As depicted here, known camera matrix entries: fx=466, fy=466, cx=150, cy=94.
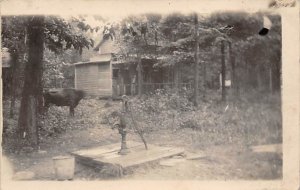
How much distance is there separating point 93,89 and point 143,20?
0.71 metres

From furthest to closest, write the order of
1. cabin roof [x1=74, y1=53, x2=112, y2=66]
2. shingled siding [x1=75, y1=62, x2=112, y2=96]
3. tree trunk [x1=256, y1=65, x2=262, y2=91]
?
cabin roof [x1=74, y1=53, x2=112, y2=66], shingled siding [x1=75, y1=62, x2=112, y2=96], tree trunk [x1=256, y1=65, x2=262, y2=91]

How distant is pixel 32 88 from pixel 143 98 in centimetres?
95

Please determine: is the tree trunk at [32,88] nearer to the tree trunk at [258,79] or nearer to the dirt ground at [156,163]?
the dirt ground at [156,163]

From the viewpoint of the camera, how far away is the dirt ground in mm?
3730

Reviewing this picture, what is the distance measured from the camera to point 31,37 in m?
3.83

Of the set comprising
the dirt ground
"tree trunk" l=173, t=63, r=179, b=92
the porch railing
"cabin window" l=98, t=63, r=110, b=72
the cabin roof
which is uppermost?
the cabin roof

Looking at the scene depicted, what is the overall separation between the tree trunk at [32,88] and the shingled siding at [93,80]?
0.35m

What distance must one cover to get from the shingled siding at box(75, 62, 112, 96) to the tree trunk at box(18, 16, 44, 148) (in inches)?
13.7

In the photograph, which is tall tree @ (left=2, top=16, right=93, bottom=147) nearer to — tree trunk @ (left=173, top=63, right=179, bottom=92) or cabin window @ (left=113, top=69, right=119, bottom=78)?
cabin window @ (left=113, top=69, right=119, bottom=78)

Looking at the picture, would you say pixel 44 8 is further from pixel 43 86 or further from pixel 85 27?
pixel 43 86

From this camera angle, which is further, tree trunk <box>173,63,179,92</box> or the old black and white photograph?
tree trunk <box>173,63,179,92</box>

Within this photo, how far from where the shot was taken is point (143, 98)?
12.8ft

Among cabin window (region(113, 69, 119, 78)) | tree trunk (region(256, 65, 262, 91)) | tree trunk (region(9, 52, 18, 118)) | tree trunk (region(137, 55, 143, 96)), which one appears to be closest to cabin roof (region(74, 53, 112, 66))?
cabin window (region(113, 69, 119, 78))

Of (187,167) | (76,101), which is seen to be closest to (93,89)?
(76,101)
